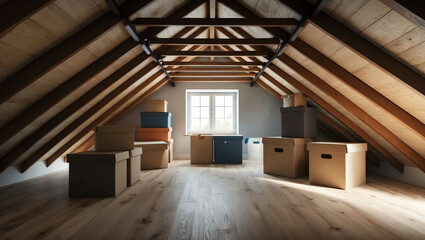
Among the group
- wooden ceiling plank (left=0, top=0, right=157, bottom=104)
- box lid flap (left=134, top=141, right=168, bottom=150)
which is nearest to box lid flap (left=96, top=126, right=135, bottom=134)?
wooden ceiling plank (left=0, top=0, right=157, bottom=104)

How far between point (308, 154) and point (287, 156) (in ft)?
1.17

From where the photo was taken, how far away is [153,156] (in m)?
4.20

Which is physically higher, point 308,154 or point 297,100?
point 297,100

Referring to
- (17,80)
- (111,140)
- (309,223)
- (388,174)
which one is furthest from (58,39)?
(388,174)

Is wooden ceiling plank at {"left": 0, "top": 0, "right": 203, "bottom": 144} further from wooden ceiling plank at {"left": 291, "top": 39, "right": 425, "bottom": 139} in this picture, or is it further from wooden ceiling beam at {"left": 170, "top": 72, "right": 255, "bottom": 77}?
wooden ceiling beam at {"left": 170, "top": 72, "right": 255, "bottom": 77}

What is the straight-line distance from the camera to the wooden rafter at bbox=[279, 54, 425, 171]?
2.85 meters

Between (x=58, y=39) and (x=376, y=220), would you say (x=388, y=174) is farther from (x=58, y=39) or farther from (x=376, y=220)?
(x=58, y=39)

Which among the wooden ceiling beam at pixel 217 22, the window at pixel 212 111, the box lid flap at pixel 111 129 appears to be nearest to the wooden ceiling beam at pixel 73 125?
the box lid flap at pixel 111 129

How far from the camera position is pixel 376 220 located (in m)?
1.86

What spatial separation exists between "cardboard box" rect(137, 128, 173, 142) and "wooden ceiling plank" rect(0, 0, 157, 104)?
2.64m

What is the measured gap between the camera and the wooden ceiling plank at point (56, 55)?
6.63 ft

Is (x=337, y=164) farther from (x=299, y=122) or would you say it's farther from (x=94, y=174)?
(x=94, y=174)

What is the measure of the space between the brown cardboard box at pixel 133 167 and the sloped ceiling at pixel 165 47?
873 millimetres

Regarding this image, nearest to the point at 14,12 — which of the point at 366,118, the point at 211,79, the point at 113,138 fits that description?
the point at 113,138
